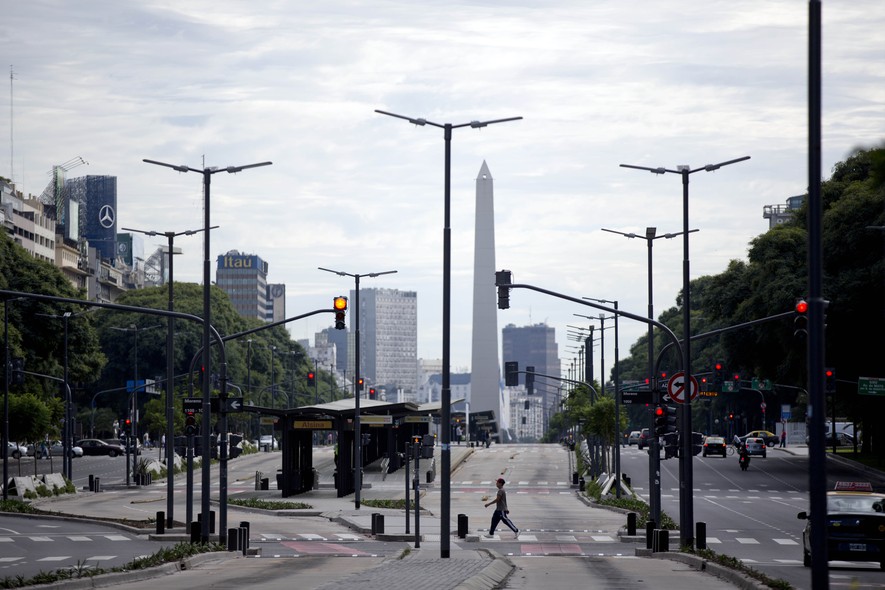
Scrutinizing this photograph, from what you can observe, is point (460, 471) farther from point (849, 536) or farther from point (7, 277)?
point (849, 536)

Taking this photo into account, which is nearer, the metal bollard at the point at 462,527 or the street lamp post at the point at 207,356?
the street lamp post at the point at 207,356

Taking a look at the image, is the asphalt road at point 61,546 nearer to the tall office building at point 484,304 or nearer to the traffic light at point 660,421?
the traffic light at point 660,421

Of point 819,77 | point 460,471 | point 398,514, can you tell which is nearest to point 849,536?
point 819,77

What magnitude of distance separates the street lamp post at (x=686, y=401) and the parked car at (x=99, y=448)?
83.4m

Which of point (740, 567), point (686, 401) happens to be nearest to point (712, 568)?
point (740, 567)

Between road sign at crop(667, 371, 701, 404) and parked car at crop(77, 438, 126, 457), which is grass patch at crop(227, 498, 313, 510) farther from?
parked car at crop(77, 438, 126, 457)

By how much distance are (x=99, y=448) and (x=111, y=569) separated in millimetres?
89533

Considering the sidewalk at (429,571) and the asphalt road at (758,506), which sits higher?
the sidewalk at (429,571)

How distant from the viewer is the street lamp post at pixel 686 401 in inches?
1288

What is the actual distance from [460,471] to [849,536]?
198ft

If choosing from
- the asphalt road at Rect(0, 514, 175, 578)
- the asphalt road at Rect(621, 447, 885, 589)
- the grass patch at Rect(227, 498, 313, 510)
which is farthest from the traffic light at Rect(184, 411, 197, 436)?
the grass patch at Rect(227, 498, 313, 510)

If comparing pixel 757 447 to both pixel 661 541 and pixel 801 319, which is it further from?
pixel 801 319

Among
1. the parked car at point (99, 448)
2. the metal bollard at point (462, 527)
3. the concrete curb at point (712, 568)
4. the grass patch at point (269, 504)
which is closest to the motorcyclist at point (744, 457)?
the grass patch at point (269, 504)

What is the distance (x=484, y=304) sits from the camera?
12950 centimetres
